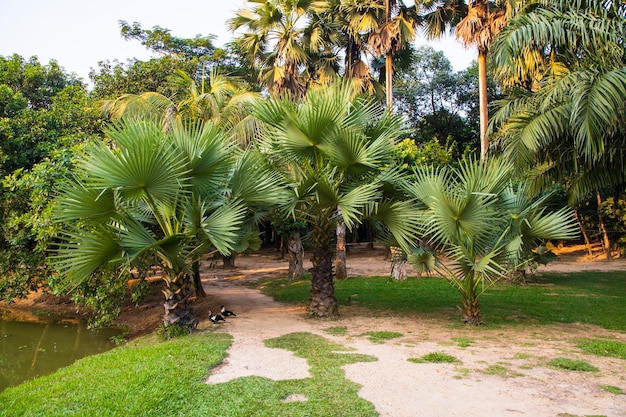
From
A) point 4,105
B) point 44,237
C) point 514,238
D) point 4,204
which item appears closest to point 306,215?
point 514,238

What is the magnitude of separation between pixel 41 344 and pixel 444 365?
28.9ft

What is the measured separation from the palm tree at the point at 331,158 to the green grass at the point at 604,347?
3159 mm

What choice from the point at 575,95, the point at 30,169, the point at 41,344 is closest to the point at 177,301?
the point at 41,344

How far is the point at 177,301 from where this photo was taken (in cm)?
870

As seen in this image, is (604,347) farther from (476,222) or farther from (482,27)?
(482,27)

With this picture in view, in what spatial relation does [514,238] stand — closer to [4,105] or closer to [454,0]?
[454,0]

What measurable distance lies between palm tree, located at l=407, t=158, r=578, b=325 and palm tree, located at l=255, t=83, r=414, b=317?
52 centimetres

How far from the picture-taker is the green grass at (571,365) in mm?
6421

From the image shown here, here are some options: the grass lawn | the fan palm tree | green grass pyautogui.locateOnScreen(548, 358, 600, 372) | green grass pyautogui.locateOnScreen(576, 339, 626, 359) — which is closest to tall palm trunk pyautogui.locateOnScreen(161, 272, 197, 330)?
the fan palm tree

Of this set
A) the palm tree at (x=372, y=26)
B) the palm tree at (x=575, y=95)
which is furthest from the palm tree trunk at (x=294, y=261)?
the palm tree at (x=575, y=95)

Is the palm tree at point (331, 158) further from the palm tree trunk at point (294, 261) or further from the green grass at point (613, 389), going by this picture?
the palm tree trunk at point (294, 261)

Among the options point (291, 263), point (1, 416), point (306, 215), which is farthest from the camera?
point (291, 263)

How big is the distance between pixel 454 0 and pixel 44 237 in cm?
1522

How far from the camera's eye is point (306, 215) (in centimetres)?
1032
